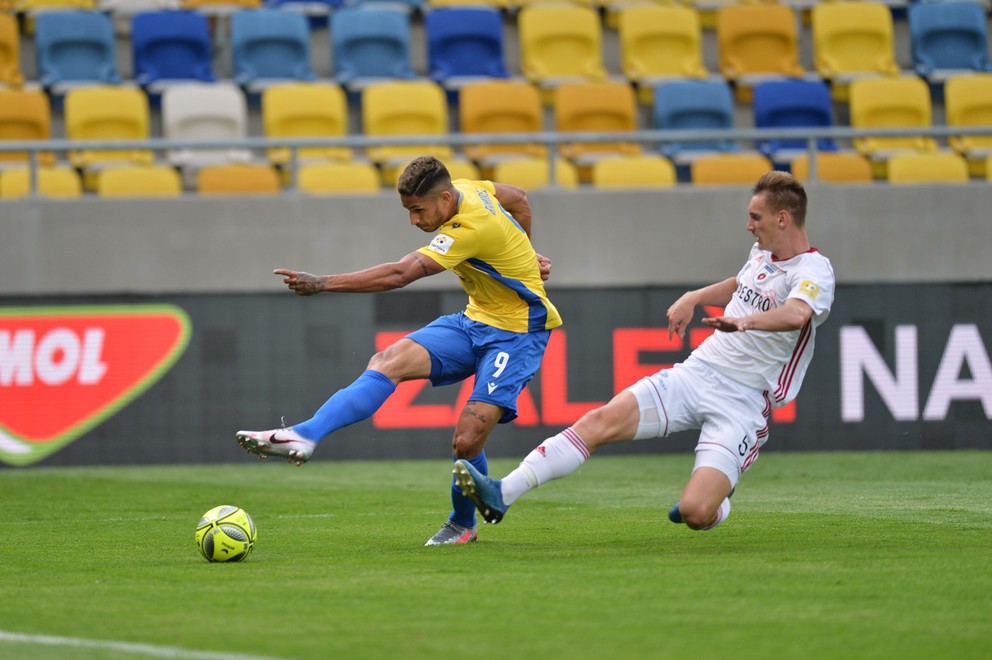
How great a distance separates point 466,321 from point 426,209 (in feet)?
2.62

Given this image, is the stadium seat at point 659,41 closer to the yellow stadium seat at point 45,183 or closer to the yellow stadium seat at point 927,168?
the yellow stadium seat at point 927,168

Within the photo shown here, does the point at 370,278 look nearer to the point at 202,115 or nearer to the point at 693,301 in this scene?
the point at 693,301

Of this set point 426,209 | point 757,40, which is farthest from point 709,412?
point 757,40

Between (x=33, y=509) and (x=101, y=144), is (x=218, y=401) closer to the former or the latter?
(x=101, y=144)

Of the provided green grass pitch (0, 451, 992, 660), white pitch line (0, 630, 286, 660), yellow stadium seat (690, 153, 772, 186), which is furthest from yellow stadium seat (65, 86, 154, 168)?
white pitch line (0, 630, 286, 660)

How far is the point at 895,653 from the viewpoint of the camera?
482cm

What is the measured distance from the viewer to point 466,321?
26.4 feet

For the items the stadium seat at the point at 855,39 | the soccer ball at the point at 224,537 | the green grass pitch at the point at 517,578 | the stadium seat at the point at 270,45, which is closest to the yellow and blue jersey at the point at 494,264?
the green grass pitch at the point at 517,578

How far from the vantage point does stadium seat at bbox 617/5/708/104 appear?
17.7m

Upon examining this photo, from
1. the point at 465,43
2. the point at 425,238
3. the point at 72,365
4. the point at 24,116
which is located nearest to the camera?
the point at 72,365

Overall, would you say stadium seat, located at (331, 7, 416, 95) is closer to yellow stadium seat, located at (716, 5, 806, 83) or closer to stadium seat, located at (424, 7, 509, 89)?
stadium seat, located at (424, 7, 509, 89)

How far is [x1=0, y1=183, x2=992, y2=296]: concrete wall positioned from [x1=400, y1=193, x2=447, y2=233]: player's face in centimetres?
675

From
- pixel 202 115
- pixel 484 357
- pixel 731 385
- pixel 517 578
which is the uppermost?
pixel 202 115

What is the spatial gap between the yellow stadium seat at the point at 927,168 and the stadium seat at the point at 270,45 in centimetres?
697
